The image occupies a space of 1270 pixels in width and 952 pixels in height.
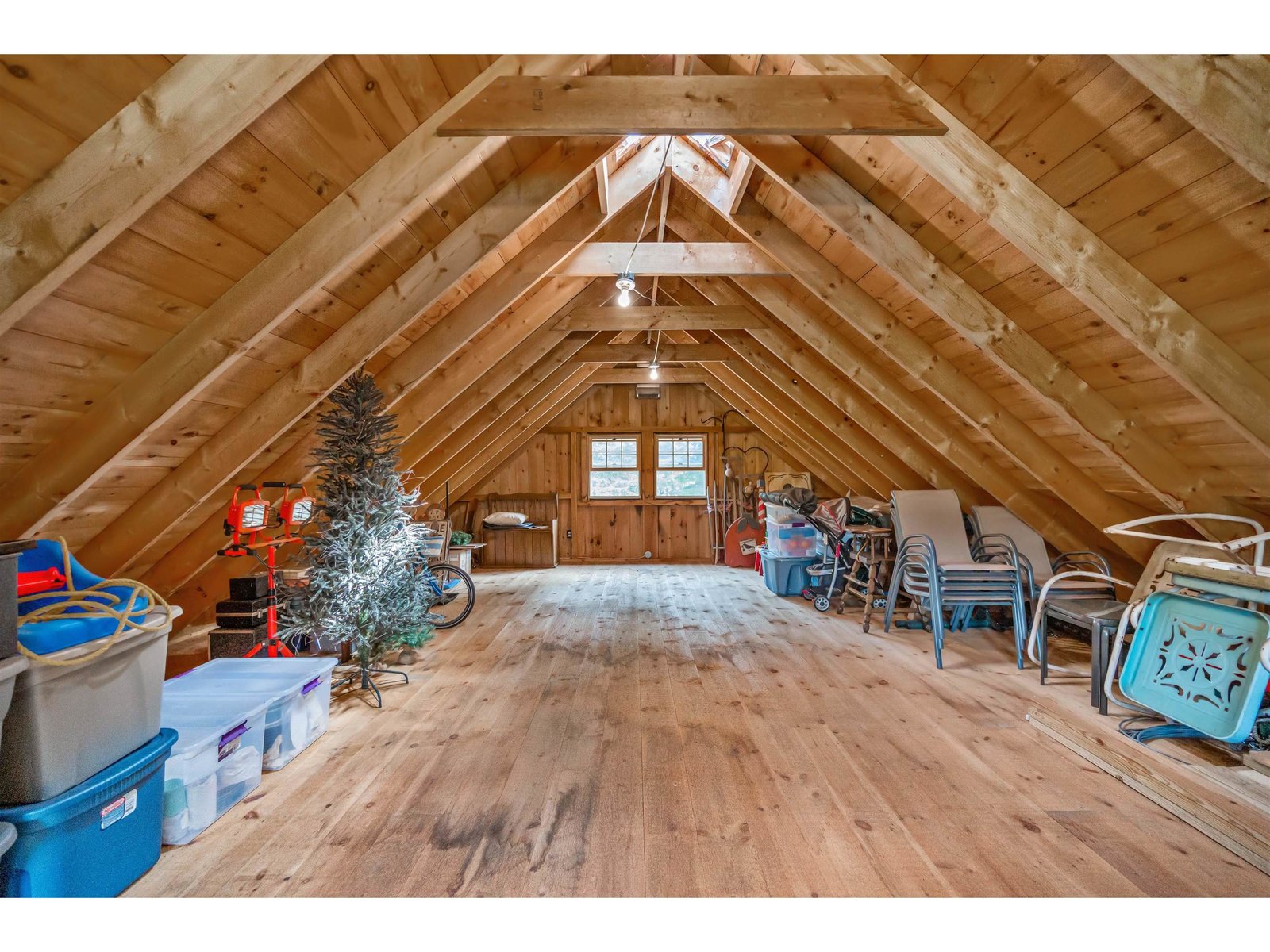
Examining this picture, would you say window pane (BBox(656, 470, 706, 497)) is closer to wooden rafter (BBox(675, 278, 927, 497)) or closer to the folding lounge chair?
wooden rafter (BBox(675, 278, 927, 497))

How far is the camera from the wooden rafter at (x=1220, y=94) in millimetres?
1493

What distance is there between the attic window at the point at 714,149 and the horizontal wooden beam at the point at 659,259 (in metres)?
0.49

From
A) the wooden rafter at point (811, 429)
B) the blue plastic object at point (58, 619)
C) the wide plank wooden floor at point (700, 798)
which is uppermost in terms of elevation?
the wooden rafter at point (811, 429)

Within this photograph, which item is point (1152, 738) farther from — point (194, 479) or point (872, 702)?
point (194, 479)

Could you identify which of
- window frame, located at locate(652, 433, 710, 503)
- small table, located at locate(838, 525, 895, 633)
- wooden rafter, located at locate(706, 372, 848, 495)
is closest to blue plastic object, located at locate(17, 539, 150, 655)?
small table, located at locate(838, 525, 895, 633)

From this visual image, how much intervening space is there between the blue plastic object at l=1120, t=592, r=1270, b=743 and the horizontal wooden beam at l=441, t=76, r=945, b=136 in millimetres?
2232

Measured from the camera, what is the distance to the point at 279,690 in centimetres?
233

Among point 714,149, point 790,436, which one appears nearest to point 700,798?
point 714,149

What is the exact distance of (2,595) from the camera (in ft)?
4.30

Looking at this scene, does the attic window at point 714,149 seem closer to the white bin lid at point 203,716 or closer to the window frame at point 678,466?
the white bin lid at point 203,716

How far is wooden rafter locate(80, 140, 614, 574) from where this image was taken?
2945 millimetres

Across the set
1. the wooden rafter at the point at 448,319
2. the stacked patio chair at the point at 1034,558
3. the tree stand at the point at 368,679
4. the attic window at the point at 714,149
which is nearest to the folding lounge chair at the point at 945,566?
the stacked patio chair at the point at 1034,558

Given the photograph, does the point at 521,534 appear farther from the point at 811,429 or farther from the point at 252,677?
the point at 252,677

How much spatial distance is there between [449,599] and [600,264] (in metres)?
3.14
